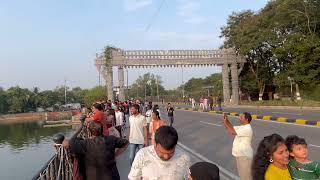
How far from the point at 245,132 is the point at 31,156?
3606 centimetres

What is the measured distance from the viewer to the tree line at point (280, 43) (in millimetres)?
43406

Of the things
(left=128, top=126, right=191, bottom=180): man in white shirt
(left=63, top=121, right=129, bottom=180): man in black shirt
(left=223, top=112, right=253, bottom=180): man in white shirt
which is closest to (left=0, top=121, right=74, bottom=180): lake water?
(left=223, top=112, right=253, bottom=180): man in white shirt

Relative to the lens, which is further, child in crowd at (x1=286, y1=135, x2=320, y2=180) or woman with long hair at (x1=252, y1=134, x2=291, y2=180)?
child in crowd at (x1=286, y1=135, x2=320, y2=180)

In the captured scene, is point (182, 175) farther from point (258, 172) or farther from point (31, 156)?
point (31, 156)

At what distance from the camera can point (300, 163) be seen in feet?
13.8

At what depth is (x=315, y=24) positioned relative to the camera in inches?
1735

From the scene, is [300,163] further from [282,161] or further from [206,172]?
[206,172]

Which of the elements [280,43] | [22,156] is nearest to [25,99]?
[22,156]

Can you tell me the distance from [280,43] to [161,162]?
149 ft

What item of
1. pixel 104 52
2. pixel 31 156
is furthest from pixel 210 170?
pixel 104 52

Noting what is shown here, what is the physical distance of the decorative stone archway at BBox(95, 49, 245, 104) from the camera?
1748 inches

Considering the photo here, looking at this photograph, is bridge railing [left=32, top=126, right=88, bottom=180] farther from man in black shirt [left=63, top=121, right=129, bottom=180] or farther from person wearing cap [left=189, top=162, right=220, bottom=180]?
person wearing cap [left=189, top=162, right=220, bottom=180]

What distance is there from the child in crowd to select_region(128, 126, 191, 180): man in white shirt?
0.95 meters

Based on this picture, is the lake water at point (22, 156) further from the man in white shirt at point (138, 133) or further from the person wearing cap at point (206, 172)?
the person wearing cap at point (206, 172)
